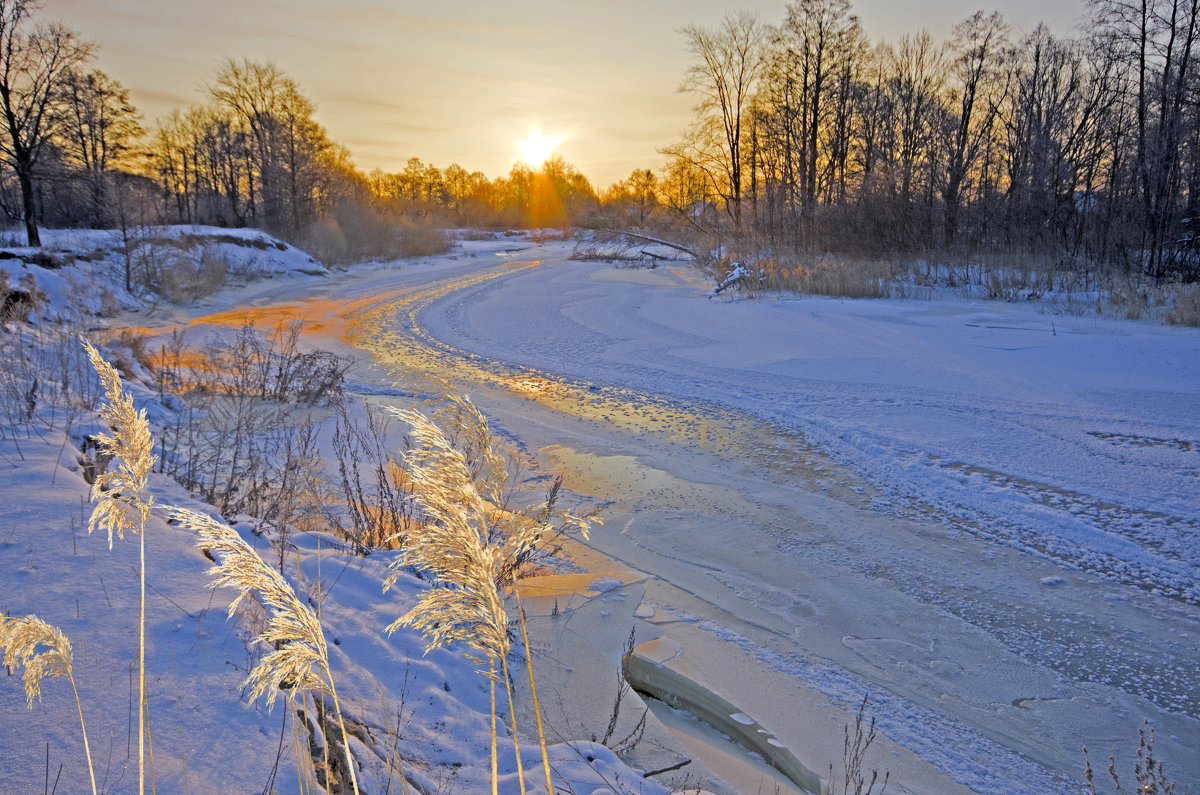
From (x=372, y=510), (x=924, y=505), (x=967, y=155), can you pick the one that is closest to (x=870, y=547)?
(x=924, y=505)

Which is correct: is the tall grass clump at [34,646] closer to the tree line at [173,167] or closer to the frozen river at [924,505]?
the frozen river at [924,505]

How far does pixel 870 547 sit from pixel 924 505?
96 centimetres

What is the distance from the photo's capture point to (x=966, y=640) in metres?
3.69

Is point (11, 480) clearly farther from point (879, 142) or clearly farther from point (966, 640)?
point (879, 142)

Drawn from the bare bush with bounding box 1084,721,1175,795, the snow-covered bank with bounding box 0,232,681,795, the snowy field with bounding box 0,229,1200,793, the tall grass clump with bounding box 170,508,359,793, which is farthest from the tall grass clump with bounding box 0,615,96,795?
the bare bush with bounding box 1084,721,1175,795

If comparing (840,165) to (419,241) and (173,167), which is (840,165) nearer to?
(419,241)

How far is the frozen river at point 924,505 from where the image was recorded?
3.26 m

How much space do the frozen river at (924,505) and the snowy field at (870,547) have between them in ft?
0.07

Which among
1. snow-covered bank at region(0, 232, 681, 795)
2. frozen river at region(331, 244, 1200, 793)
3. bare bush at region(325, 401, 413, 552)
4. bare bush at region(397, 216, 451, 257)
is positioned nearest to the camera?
snow-covered bank at region(0, 232, 681, 795)

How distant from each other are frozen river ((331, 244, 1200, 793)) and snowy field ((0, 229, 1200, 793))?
0.07 ft

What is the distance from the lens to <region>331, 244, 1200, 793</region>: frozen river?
326 cm

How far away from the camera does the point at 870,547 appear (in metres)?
4.75

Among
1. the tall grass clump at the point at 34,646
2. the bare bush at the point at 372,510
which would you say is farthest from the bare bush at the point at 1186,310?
the tall grass clump at the point at 34,646

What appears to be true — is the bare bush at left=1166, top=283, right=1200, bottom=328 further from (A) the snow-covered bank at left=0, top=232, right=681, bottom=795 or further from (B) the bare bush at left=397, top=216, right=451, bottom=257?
(B) the bare bush at left=397, top=216, right=451, bottom=257
